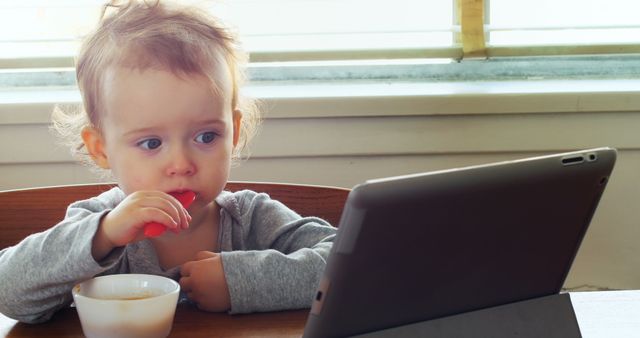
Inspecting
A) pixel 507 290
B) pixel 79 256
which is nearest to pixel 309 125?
pixel 79 256

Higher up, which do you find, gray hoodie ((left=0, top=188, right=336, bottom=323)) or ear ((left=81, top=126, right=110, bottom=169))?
ear ((left=81, top=126, right=110, bottom=169))

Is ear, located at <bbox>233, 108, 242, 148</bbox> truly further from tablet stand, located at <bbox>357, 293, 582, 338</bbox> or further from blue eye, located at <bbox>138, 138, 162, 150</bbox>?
tablet stand, located at <bbox>357, 293, 582, 338</bbox>

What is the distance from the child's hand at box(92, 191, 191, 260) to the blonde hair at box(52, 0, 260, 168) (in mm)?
186

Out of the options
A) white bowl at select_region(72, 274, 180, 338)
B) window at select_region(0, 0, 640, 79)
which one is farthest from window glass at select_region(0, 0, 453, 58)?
white bowl at select_region(72, 274, 180, 338)

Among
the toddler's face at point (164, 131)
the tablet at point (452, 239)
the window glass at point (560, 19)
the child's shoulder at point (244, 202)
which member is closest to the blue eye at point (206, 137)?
the toddler's face at point (164, 131)

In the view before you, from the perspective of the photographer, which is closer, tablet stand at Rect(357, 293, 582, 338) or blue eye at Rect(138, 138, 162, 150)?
tablet stand at Rect(357, 293, 582, 338)

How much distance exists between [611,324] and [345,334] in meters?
0.31

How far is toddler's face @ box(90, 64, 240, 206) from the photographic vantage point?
3.32 ft

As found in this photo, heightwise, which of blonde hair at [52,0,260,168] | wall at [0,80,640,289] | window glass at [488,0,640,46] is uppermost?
blonde hair at [52,0,260,168]

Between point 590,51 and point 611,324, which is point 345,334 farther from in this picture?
point 590,51

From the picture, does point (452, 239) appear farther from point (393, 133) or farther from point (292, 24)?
point (292, 24)

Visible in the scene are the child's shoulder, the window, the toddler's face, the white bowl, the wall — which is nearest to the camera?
the white bowl

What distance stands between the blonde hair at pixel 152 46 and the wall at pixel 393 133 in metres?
0.34

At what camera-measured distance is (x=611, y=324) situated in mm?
879
